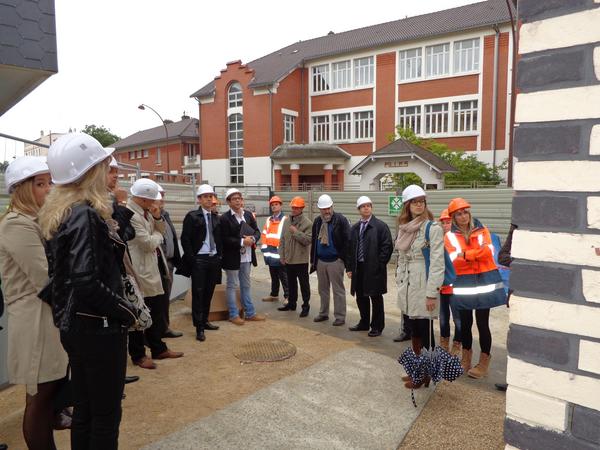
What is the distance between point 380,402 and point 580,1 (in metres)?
3.45

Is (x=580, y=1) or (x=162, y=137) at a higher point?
(x=162, y=137)

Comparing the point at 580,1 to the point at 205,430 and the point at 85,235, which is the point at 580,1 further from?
the point at 205,430

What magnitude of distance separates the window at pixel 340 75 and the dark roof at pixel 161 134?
59.3ft

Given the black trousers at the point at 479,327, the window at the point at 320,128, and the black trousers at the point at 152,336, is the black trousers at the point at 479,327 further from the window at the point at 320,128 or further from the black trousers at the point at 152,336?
the window at the point at 320,128

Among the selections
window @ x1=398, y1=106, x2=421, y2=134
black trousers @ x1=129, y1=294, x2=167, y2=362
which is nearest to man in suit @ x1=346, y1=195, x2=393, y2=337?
black trousers @ x1=129, y1=294, x2=167, y2=362

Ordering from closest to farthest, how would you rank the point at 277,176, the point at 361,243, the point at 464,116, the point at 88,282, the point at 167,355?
the point at 88,282, the point at 167,355, the point at 361,243, the point at 464,116, the point at 277,176

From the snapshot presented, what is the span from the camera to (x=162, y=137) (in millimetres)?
45844

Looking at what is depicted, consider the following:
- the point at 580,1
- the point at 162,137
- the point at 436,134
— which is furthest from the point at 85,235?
the point at 162,137

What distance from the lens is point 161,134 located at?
1874 inches

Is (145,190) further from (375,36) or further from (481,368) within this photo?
(375,36)

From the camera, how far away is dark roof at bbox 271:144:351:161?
29016mm

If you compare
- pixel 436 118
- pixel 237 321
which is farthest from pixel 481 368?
pixel 436 118

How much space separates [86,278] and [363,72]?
29.8 meters

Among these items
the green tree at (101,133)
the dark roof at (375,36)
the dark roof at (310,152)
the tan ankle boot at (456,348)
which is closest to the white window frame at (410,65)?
the dark roof at (375,36)
